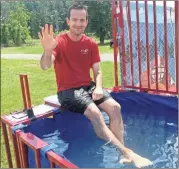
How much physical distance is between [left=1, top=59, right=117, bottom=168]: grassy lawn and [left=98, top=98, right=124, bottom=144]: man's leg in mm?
1746

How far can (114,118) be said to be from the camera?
278cm

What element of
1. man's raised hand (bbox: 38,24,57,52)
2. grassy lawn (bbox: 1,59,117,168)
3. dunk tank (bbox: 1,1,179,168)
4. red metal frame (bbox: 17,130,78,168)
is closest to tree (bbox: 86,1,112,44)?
grassy lawn (bbox: 1,59,117,168)

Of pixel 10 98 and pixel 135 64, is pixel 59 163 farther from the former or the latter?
pixel 10 98

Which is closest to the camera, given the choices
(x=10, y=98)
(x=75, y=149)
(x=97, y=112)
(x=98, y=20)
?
(x=97, y=112)

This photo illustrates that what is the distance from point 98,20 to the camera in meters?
7.77

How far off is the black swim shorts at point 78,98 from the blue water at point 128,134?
16.0 inches

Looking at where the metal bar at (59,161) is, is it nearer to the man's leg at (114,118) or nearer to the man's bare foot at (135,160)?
the man's bare foot at (135,160)

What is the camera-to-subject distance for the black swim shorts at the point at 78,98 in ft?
9.16

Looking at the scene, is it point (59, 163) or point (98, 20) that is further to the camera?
point (98, 20)

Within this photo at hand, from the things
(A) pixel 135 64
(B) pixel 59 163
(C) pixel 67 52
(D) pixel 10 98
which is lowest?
(D) pixel 10 98

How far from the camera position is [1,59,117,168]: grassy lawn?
5895 mm

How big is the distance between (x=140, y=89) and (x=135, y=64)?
339 millimetres

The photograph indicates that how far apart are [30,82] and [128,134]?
Result: 4676 mm

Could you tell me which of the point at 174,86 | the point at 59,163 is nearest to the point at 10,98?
the point at 174,86
